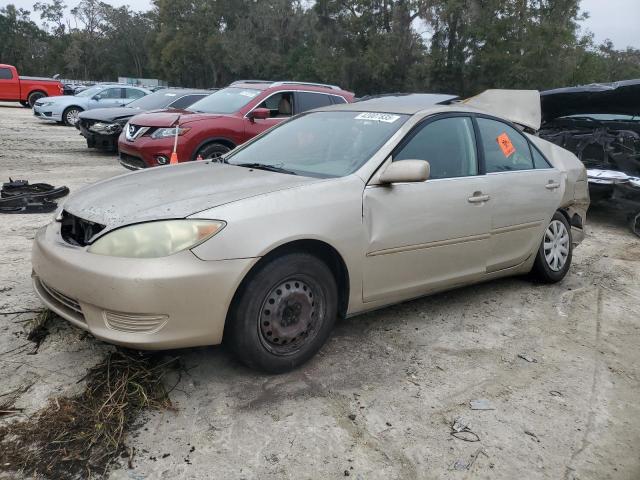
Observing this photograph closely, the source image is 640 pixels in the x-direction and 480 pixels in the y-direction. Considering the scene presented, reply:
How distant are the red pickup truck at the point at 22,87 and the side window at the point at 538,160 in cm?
2716

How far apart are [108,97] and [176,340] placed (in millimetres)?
19077

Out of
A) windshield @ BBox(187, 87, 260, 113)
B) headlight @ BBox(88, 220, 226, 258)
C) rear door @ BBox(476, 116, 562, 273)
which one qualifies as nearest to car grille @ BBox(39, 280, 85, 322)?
headlight @ BBox(88, 220, 226, 258)

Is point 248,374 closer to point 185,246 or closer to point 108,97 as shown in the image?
point 185,246

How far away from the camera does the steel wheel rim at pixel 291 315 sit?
3010mm

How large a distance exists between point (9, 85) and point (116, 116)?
61.3 feet

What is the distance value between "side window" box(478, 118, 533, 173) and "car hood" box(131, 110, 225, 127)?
4.94 metres

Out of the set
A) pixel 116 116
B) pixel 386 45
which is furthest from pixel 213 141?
pixel 386 45

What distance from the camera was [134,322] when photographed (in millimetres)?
2734

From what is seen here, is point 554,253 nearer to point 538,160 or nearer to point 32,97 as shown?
point 538,160

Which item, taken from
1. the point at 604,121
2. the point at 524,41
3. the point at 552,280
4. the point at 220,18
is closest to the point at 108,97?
the point at 604,121

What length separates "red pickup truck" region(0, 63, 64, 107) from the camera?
2636 cm

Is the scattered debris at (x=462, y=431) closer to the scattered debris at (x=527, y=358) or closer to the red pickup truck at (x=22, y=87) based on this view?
the scattered debris at (x=527, y=358)

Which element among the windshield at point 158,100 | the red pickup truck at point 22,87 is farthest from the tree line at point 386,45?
the windshield at point 158,100

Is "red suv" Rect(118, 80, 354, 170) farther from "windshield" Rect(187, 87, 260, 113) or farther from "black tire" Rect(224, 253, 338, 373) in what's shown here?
"black tire" Rect(224, 253, 338, 373)
